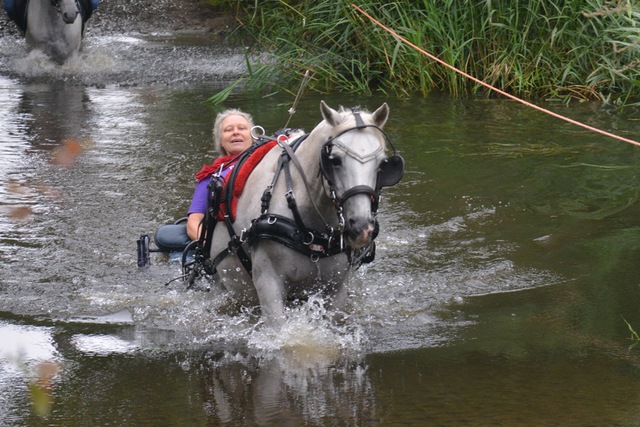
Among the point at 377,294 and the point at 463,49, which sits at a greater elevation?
the point at 463,49

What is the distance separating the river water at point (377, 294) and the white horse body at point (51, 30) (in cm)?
356

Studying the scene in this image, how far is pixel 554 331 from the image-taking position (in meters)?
3.75

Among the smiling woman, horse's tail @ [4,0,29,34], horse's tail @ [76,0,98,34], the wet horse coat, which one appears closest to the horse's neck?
the smiling woman

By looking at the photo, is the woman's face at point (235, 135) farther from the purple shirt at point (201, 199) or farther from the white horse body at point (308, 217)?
the white horse body at point (308, 217)

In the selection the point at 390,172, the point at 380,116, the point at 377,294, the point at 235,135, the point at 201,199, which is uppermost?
the point at 380,116

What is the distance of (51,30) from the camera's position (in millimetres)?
11898

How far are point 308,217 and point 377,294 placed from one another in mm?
1226

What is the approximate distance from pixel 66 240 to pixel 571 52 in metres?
6.14

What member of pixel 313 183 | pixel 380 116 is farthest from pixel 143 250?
pixel 380 116

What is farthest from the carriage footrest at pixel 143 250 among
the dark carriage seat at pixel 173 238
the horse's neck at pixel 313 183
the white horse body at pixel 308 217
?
the horse's neck at pixel 313 183

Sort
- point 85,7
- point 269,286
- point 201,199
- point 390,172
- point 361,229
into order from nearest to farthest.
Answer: point 361,229, point 390,172, point 269,286, point 201,199, point 85,7

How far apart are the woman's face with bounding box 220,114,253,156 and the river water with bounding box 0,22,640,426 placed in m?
0.89

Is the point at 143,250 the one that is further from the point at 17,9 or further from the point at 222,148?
the point at 17,9

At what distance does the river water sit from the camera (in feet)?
10.0
